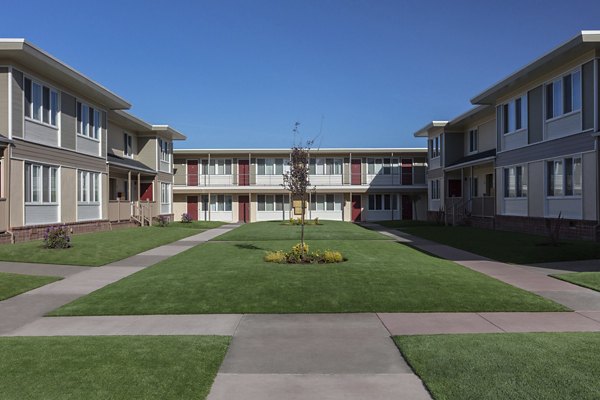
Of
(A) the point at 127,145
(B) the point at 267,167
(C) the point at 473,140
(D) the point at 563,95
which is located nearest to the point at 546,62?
(D) the point at 563,95

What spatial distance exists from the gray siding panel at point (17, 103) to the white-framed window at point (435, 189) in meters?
26.4

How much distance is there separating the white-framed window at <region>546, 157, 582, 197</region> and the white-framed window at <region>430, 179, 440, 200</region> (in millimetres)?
15114

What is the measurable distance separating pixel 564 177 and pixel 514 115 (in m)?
5.26

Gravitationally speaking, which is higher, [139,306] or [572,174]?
[572,174]

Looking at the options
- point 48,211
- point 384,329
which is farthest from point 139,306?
point 48,211

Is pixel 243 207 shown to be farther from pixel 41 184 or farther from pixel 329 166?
pixel 41 184

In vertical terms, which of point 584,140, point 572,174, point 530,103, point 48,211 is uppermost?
point 530,103

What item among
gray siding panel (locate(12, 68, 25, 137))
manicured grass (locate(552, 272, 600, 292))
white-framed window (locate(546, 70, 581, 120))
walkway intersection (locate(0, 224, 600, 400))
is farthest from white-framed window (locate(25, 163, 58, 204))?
white-framed window (locate(546, 70, 581, 120))

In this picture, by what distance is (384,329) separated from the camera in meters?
6.65

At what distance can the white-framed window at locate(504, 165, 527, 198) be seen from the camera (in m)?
21.8

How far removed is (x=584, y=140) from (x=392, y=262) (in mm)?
9446

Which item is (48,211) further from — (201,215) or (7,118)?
(201,215)

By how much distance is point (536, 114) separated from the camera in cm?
2050

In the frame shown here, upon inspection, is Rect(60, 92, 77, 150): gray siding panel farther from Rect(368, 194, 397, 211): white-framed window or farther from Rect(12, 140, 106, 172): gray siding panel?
Rect(368, 194, 397, 211): white-framed window
